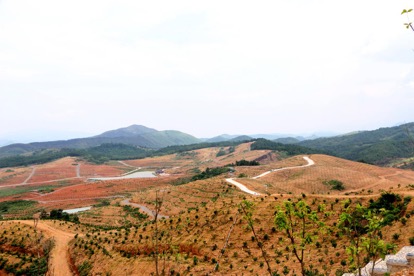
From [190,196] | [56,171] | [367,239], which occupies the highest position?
[367,239]

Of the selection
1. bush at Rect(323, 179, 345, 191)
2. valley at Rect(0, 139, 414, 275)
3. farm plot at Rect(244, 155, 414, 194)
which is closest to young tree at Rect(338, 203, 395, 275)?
valley at Rect(0, 139, 414, 275)

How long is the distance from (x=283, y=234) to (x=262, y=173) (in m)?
A: 45.3

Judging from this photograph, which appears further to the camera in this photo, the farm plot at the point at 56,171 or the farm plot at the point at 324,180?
the farm plot at the point at 56,171

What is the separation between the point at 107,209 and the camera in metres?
52.1

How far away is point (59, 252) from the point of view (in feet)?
91.8

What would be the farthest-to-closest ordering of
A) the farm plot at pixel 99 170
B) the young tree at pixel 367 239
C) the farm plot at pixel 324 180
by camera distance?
the farm plot at pixel 99 170 < the farm plot at pixel 324 180 < the young tree at pixel 367 239

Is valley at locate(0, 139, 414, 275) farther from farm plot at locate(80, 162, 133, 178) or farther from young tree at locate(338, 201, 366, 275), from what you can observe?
farm plot at locate(80, 162, 133, 178)

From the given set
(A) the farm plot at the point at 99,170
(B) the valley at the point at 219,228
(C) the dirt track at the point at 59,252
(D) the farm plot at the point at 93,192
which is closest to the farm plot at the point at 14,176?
(A) the farm plot at the point at 99,170

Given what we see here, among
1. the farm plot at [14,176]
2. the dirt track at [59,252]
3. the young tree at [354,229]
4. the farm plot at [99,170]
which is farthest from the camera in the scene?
the farm plot at [99,170]

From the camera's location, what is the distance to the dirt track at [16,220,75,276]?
24378 mm

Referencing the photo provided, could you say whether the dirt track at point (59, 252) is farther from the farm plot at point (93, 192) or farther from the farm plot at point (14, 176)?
the farm plot at point (14, 176)

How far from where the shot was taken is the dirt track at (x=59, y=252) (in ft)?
80.0

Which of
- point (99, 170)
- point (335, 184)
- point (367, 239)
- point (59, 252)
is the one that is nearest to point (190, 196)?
point (59, 252)

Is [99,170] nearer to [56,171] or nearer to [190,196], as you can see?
[56,171]
